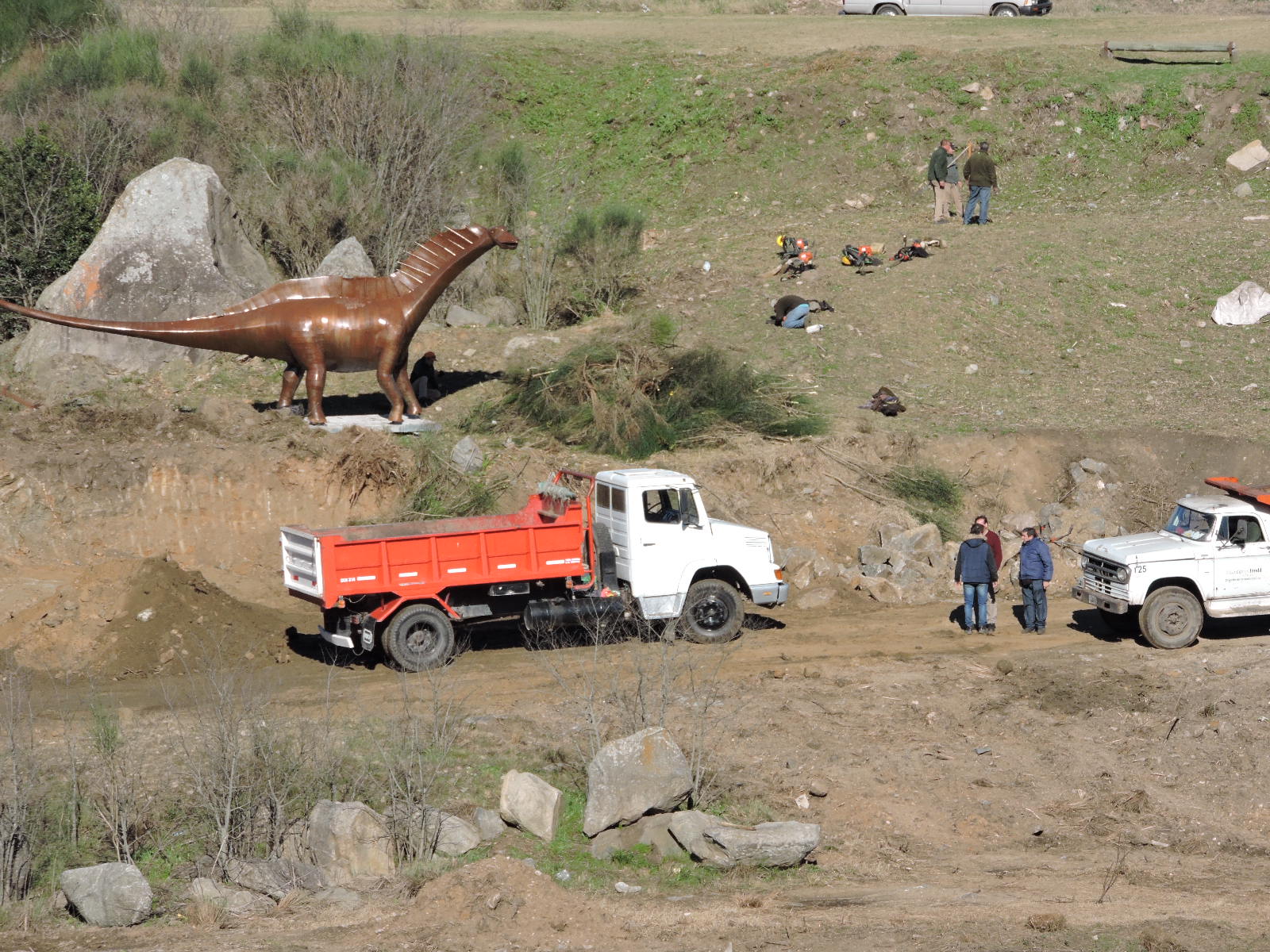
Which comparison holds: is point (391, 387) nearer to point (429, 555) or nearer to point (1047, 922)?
point (429, 555)

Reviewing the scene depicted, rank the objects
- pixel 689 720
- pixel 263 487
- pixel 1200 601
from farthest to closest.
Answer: pixel 263 487, pixel 1200 601, pixel 689 720

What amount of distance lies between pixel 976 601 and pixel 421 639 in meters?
6.74

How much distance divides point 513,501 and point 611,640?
12.7 feet

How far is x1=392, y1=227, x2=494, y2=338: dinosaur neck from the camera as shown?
2075cm

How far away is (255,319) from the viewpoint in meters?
20.1

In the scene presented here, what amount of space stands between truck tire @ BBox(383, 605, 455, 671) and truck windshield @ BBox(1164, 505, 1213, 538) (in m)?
8.53

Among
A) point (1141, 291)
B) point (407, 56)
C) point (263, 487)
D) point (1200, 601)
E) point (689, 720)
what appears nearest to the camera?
point (689, 720)

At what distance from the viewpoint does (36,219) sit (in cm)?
2562

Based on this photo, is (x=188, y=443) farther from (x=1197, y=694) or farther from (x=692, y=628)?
(x=1197, y=694)

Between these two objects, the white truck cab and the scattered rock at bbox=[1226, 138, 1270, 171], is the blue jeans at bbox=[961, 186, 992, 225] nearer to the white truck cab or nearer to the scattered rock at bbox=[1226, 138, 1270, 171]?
the scattered rock at bbox=[1226, 138, 1270, 171]

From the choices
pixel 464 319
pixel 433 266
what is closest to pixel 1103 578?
pixel 433 266

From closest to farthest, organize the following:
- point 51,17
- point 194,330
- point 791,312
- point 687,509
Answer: point 687,509
point 194,330
point 791,312
point 51,17

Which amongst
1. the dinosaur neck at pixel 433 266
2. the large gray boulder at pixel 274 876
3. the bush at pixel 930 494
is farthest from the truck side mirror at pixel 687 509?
the large gray boulder at pixel 274 876

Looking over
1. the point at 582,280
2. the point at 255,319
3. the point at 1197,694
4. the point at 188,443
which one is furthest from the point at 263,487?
the point at 1197,694
